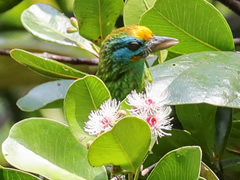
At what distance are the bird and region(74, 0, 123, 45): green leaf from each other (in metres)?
0.07

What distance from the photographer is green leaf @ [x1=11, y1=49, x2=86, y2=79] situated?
1.80 m

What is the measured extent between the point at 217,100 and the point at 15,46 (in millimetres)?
1960

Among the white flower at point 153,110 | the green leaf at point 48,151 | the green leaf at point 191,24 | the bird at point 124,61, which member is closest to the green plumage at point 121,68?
the bird at point 124,61

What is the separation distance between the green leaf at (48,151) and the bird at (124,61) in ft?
2.30

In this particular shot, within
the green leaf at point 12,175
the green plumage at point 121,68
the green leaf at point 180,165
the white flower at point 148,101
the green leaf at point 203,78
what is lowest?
the green plumage at point 121,68

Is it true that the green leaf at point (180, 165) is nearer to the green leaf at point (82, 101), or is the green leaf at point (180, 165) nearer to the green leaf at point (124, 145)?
the green leaf at point (124, 145)

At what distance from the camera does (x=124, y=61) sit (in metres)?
2.23

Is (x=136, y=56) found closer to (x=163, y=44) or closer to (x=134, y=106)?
(x=163, y=44)

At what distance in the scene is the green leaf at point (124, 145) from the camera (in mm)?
1125

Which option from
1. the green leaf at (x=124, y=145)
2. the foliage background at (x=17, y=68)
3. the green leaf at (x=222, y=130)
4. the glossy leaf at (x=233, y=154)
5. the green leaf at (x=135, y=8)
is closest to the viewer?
the green leaf at (x=124, y=145)

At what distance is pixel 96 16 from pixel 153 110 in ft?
2.75

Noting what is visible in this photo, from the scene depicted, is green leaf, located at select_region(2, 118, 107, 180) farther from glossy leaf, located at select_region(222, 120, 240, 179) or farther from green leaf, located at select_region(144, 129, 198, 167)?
glossy leaf, located at select_region(222, 120, 240, 179)

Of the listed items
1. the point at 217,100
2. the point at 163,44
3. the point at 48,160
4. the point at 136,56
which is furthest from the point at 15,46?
the point at 217,100

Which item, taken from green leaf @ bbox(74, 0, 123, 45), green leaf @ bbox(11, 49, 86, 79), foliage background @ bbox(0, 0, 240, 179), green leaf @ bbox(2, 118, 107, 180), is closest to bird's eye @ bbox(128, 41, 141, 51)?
green leaf @ bbox(74, 0, 123, 45)
